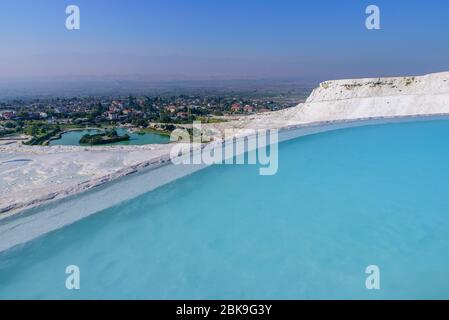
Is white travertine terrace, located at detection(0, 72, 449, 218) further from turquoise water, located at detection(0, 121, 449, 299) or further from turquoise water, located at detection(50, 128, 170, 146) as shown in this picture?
turquoise water, located at detection(50, 128, 170, 146)

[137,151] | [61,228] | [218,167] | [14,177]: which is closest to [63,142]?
[137,151]

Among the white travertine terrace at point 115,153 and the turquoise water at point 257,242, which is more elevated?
the white travertine terrace at point 115,153

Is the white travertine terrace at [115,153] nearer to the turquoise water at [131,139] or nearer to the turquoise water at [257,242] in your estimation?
the turquoise water at [257,242]

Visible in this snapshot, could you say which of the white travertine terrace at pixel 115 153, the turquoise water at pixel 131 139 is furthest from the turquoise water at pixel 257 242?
the turquoise water at pixel 131 139

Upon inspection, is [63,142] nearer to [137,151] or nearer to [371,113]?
[137,151]

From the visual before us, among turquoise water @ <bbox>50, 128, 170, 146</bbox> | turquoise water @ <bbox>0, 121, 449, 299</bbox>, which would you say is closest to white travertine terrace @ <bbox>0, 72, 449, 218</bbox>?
turquoise water @ <bbox>0, 121, 449, 299</bbox>
